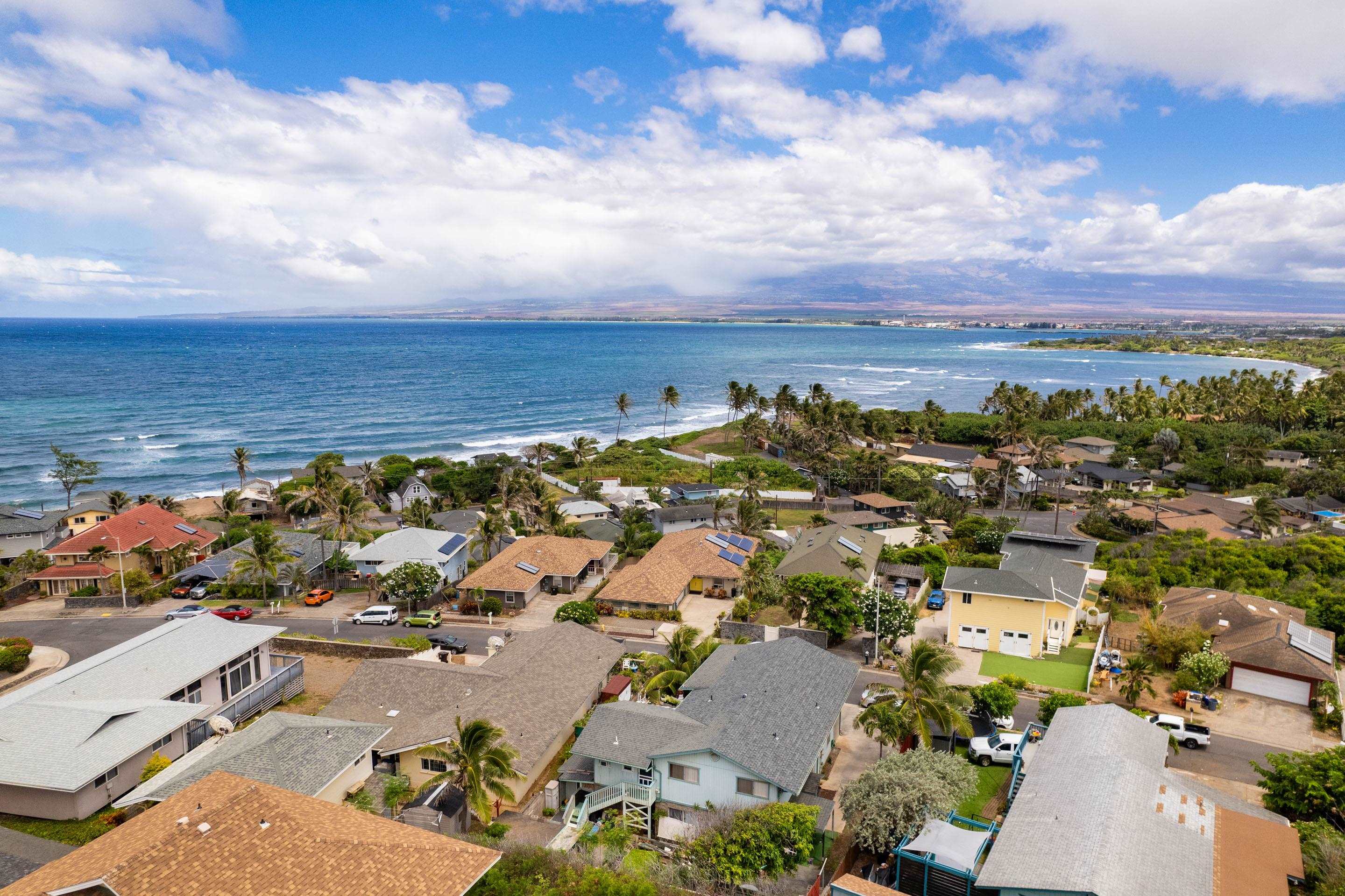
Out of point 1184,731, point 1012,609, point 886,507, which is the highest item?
point 1012,609

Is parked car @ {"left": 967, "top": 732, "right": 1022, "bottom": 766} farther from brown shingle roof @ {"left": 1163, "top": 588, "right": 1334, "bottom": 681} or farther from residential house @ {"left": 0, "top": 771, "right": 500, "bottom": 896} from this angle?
residential house @ {"left": 0, "top": 771, "right": 500, "bottom": 896}

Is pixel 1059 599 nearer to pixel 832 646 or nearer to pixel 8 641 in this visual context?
pixel 832 646

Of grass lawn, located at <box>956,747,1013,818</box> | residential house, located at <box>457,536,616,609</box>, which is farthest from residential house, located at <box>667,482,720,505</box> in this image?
grass lawn, located at <box>956,747,1013,818</box>

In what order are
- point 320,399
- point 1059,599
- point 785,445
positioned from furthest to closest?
point 320,399 < point 785,445 < point 1059,599

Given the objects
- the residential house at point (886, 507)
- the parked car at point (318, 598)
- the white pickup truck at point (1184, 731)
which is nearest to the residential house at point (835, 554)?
the residential house at point (886, 507)

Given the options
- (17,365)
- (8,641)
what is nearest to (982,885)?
(8,641)

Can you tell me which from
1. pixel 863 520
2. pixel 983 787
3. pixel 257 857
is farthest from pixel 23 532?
pixel 983 787

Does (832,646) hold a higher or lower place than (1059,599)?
lower

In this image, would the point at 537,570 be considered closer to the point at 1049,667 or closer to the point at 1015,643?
the point at 1015,643
